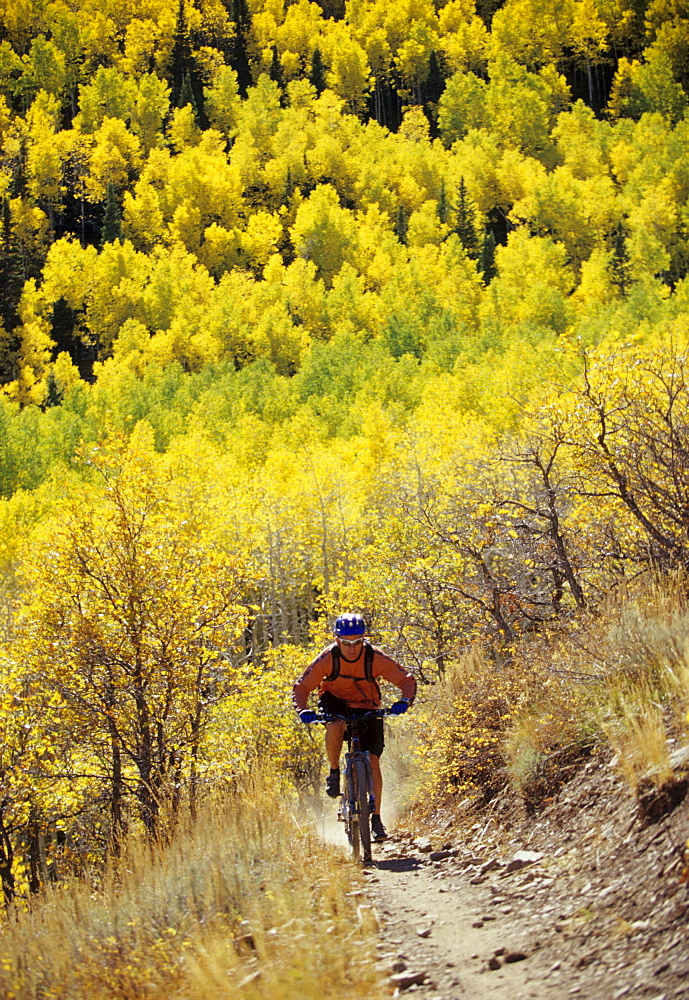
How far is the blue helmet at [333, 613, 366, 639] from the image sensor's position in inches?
280

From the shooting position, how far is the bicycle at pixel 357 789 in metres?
7.24

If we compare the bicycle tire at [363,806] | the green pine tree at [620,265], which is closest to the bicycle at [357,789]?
the bicycle tire at [363,806]

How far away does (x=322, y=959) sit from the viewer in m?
4.78

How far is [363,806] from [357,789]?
0.45 ft

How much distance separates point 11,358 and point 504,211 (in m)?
59.3

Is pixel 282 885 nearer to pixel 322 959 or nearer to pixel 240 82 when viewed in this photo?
pixel 322 959

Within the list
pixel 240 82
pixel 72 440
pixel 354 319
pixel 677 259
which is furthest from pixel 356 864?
pixel 240 82

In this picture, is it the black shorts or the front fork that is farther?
the black shorts

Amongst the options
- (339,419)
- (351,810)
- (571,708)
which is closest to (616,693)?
(571,708)

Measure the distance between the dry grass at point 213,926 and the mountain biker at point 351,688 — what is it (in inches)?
24.8

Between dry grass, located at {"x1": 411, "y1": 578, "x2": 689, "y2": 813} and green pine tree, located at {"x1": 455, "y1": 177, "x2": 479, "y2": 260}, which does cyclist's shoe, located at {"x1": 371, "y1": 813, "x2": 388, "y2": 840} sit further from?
green pine tree, located at {"x1": 455, "y1": 177, "x2": 479, "y2": 260}

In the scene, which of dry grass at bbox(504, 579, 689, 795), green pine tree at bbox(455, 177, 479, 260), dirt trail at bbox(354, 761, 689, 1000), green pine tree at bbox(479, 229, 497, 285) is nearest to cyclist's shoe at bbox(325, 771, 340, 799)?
dirt trail at bbox(354, 761, 689, 1000)

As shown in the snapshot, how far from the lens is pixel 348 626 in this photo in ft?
23.4

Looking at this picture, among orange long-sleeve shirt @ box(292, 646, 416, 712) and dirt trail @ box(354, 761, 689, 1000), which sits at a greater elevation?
orange long-sleeve shirt @ box(292, 646, 416, 712)
